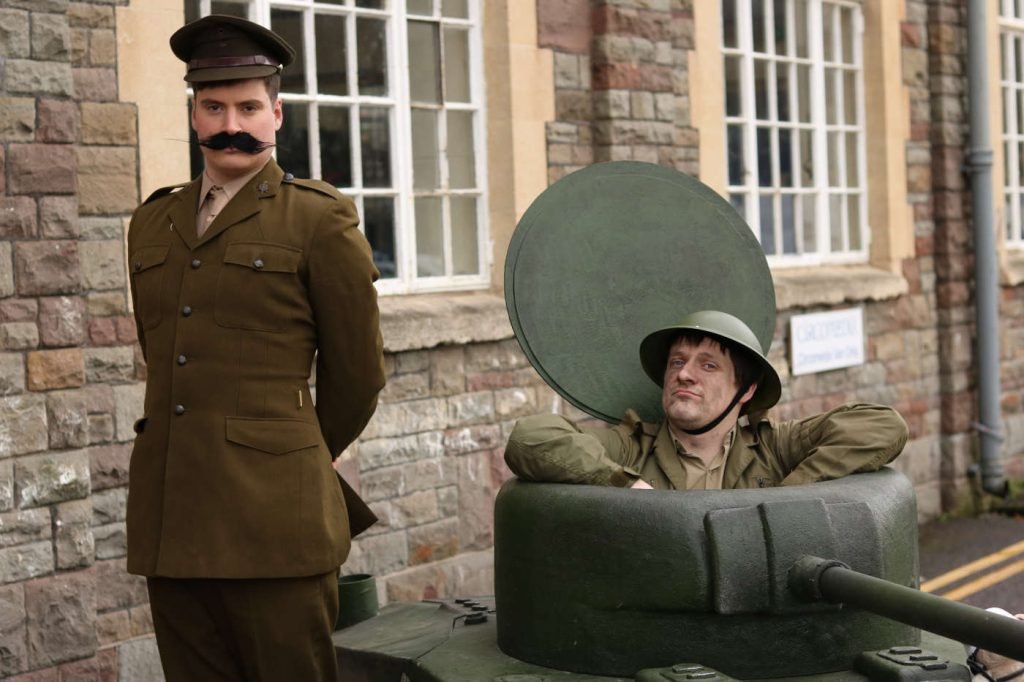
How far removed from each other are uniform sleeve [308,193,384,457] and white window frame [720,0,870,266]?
562 cm

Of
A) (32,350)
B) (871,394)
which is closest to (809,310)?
(871,394)

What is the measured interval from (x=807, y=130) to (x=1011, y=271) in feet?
6.98

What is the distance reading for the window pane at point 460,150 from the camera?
7.38m

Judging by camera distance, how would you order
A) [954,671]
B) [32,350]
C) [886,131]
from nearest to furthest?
[954,671]
[32,350]
[886,131]

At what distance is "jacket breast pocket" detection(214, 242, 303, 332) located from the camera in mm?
3516

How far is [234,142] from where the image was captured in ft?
11.5

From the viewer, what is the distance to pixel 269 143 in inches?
141

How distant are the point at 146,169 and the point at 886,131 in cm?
580

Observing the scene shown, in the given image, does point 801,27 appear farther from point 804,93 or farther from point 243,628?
point 243,628

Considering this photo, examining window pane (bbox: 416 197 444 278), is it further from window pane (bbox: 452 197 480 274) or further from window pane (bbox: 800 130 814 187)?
window pane (bbox: 800 130 814 187)

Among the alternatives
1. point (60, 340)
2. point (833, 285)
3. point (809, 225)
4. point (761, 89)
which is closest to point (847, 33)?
point (761, 89)

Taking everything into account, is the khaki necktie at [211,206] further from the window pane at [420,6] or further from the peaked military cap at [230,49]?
the window pane at [420,6]

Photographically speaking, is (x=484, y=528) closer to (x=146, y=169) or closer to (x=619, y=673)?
(x=146, y=169)

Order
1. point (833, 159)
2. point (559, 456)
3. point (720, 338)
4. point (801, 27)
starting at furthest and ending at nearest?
1. point (833, 159)
2. point (801, 27)
3. point (720, 338)
4. point (559, 456)
